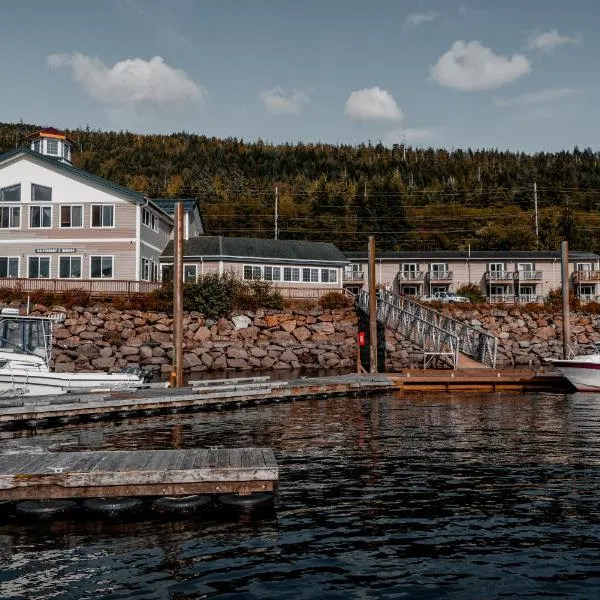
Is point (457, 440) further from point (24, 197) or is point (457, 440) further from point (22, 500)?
point (24, 197)

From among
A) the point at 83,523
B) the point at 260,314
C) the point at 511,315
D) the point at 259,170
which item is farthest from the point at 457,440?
the point at 259,170

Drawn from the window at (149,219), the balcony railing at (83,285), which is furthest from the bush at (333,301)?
the window at (149,219)

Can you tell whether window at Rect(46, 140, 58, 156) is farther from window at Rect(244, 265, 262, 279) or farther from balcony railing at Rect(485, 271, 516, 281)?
balcony railing at Rect(485, 271, 516, 281)

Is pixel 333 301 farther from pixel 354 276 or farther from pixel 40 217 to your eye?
pixel 354 276

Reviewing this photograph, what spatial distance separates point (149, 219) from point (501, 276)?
1510 inches

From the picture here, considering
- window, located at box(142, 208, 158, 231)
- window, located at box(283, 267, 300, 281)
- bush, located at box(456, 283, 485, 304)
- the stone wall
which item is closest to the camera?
the stone wall

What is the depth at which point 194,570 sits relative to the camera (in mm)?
8055

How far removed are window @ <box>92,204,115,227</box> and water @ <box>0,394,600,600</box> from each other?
33039 millimetres

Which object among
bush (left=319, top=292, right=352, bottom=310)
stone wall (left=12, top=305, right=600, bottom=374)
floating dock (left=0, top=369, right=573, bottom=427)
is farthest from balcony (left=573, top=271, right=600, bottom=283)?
floating dock (left=0, top=369, right=573, bottom=427)

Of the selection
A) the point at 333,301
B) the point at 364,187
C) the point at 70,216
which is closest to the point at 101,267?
the point at 70,216

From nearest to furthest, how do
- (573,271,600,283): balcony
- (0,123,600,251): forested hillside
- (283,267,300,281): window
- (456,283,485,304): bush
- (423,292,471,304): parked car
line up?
1. (283,267,300,281): window
2. (423,292,471,304): parked car
3. (456,283,485,304): bush
4. (573,271,600,283): balcony
5. (0,123,600,251): forested hillside

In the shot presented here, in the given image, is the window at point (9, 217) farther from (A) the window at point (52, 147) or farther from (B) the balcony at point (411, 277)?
(B) the balcony at point (411, 277)

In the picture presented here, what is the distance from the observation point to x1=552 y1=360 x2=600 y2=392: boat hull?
2950cm

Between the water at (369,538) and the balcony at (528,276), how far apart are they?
179 feet
